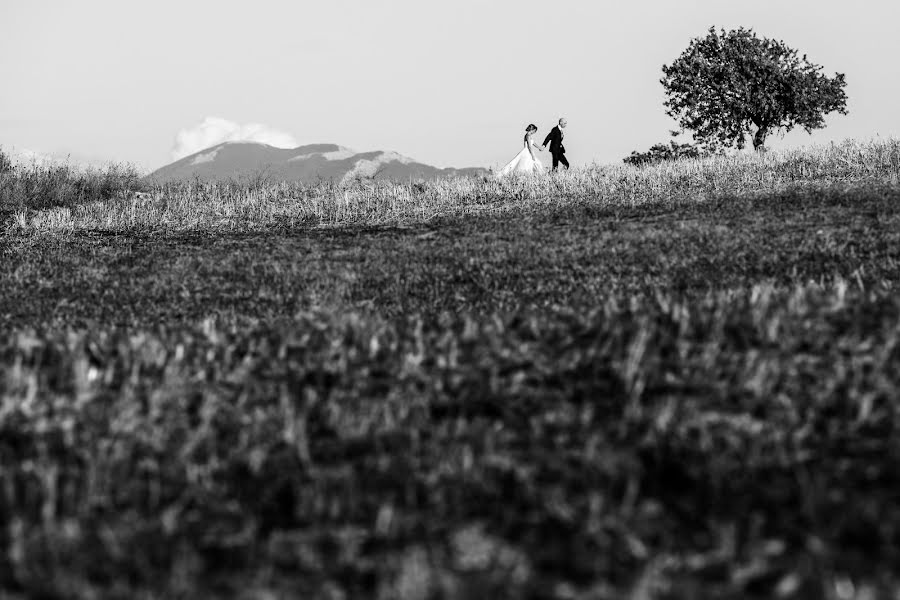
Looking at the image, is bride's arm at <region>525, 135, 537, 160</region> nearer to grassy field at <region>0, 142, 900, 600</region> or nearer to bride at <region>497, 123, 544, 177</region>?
bride at <region>497, 123, 544, 177</region>

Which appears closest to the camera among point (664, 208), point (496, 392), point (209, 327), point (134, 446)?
point (134, 446)

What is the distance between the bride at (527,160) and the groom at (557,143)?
0.49 meters

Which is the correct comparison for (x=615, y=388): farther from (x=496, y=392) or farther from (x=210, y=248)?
(x=210, y=248)

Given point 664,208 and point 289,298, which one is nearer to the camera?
point 289,298

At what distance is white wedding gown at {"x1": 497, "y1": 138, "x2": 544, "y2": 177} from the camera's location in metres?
33.7

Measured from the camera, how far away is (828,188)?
2292 centimetres

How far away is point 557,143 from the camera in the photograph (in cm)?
3431

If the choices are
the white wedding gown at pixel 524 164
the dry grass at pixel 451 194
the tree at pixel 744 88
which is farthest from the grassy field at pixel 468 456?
the tree at pixel 744 88

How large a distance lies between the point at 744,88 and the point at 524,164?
739 inches

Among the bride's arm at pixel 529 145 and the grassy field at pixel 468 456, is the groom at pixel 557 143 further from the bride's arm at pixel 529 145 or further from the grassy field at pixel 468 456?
the grassy field at pixel 468 456

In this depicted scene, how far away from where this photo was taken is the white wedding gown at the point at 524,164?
3369 centimetres

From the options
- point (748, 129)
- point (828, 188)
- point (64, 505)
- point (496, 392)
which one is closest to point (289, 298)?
point (496, 392)

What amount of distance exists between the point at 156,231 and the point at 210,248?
422cm

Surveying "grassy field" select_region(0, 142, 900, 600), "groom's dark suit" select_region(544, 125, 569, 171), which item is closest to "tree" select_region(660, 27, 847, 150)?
"groom's dark suit" select_region(544, 125, 569, 171)
